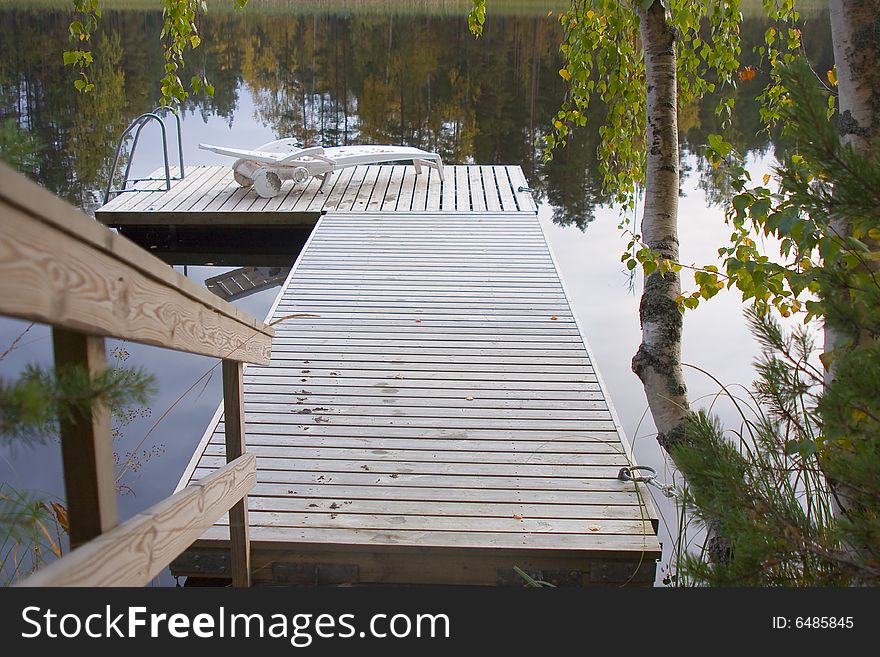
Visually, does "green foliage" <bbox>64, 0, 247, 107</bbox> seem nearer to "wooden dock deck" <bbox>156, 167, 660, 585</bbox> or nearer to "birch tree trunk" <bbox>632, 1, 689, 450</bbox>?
"wooden dock deck" <bbox>156, 167, 660, 585</bbox>

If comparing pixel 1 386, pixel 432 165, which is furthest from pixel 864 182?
pixel 432 165

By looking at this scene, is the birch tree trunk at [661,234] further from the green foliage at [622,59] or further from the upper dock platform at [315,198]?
the upper dock platform at [315,198]

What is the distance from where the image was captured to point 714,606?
1674 mm

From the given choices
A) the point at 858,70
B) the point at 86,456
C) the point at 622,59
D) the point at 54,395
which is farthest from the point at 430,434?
the point at 54,395

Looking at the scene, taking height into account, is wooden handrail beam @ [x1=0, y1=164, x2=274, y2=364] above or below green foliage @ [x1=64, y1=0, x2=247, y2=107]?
below

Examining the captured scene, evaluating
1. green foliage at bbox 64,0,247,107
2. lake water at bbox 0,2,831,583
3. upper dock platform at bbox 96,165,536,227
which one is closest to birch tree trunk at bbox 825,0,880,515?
lake water at bbox 0,2,831,583

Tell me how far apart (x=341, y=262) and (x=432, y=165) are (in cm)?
326

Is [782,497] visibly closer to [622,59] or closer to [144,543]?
[144,543]

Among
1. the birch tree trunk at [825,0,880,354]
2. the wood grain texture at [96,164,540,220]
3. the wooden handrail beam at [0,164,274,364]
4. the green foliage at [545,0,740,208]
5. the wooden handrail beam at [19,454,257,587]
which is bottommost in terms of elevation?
the wooden handrail beam at [19,454,257,587]

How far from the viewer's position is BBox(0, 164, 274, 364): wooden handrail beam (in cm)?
94

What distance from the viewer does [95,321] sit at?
1.18 meters

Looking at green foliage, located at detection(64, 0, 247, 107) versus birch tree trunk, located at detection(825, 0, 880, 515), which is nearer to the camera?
birch tree trunk, located at detection(825, 0, 880, 515)

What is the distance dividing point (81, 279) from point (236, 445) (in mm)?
1404

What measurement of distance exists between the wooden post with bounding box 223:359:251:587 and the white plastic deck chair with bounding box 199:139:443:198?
5.71 meters
